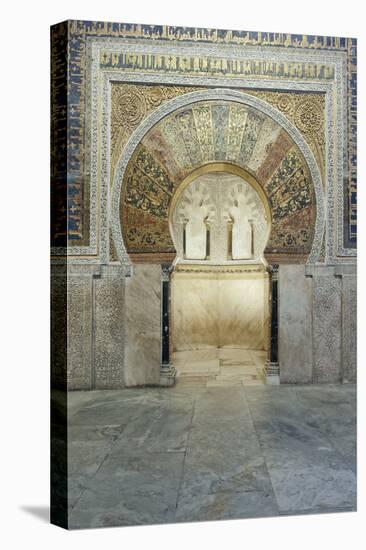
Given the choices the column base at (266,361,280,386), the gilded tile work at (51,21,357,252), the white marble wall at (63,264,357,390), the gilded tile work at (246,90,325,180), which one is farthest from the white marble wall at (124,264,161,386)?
the gilded tile work at (246,90,325,180)

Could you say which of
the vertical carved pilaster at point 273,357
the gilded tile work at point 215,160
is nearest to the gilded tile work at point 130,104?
the gilded tile work at point 215,160

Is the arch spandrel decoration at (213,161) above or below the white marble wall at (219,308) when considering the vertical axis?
above

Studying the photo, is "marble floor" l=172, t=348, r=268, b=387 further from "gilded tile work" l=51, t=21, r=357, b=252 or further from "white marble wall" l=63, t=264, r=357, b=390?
"gilded tile work" l=51, t=21, r=357, b=252

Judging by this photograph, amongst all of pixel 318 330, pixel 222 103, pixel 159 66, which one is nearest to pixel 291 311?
pixel 318 330

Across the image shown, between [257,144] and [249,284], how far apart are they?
3.09 m

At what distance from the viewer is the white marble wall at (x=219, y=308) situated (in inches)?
265

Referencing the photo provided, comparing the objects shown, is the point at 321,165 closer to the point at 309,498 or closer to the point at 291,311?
the point at 291,311

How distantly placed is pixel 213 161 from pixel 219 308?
3.13 meters

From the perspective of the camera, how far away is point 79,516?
4.04 m

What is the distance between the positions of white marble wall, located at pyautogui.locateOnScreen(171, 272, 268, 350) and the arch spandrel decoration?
7.22 ft

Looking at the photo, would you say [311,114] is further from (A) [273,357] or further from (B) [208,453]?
(B) [208,453]

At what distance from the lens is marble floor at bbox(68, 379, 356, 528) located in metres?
4.04

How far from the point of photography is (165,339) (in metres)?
4.50

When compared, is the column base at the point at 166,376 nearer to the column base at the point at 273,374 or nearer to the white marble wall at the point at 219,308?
the column base at the point at 273,374
